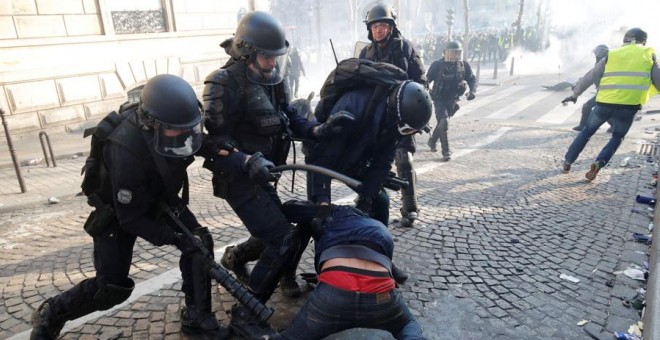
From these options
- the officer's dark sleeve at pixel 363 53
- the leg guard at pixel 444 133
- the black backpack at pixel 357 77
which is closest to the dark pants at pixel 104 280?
the black backpack at pixel 357 77

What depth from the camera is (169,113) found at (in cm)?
235

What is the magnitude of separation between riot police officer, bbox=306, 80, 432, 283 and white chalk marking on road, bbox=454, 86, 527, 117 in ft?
30.1

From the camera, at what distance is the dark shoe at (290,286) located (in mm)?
3434

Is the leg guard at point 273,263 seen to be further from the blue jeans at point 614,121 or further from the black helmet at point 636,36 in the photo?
the black helmet at point 636,36

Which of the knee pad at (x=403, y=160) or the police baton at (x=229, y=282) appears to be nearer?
the police baton at (x=229, y=282)

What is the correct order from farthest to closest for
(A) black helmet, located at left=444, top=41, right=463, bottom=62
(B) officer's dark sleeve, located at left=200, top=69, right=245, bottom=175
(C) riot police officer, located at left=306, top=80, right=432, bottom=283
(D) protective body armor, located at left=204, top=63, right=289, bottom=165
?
(A) black helmet, located at left=444, top=41, right=463, bottom=62, (C) riot police officer, located at left=306, top=80, right=432, bottom=283, (D) protective body armor, located at left=204, top=63, right=289, bottom=165, (B) officer's dark sleeve, located at left=200, top=69, right=245, bottom=175

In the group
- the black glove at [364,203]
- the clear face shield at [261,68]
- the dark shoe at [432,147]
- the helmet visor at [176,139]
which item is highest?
the clear face shield at [261,68]

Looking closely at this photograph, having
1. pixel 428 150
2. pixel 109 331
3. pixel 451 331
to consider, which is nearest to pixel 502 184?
pixel 428 150

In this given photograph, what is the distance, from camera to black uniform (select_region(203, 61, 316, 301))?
280 cm

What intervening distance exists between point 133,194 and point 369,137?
1.62 m

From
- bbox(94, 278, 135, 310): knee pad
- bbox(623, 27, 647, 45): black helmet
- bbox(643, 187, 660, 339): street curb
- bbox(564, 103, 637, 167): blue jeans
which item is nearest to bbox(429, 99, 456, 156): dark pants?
bbox(564, 103, 637, 167): blue jeans

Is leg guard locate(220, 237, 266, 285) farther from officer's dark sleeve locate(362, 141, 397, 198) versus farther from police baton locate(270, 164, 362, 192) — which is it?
police baton locate(270, 164, 362, 192)

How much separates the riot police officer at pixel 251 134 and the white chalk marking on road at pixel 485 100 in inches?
385

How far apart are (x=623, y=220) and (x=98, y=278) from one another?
211 inches
